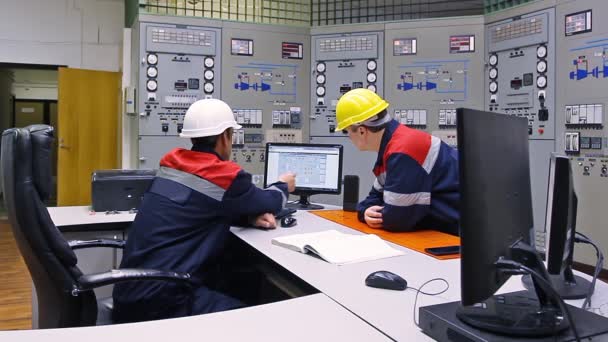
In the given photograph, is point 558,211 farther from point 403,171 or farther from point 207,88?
point 207,88

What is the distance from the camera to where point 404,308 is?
118cm

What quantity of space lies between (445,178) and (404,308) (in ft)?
3.67

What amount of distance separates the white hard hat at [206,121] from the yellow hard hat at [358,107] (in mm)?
577

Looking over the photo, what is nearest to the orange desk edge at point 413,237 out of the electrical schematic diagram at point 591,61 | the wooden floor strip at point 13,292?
the wooden floor strip at point 13,292

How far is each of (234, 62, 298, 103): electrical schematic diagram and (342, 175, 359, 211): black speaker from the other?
2151mm

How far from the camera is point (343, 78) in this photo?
480 centimetres

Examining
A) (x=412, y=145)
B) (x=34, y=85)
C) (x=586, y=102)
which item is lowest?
(x=412, y=145)

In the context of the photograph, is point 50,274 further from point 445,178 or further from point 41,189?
point 445,178

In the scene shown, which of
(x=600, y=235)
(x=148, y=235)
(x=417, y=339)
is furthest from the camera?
(x=600, y=235)

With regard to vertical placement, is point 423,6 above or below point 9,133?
above

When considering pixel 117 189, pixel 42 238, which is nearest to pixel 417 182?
pixel 42 238

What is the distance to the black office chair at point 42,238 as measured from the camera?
1.39m

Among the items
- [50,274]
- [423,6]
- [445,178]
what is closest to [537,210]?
[445,178]

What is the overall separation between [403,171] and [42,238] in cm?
135
